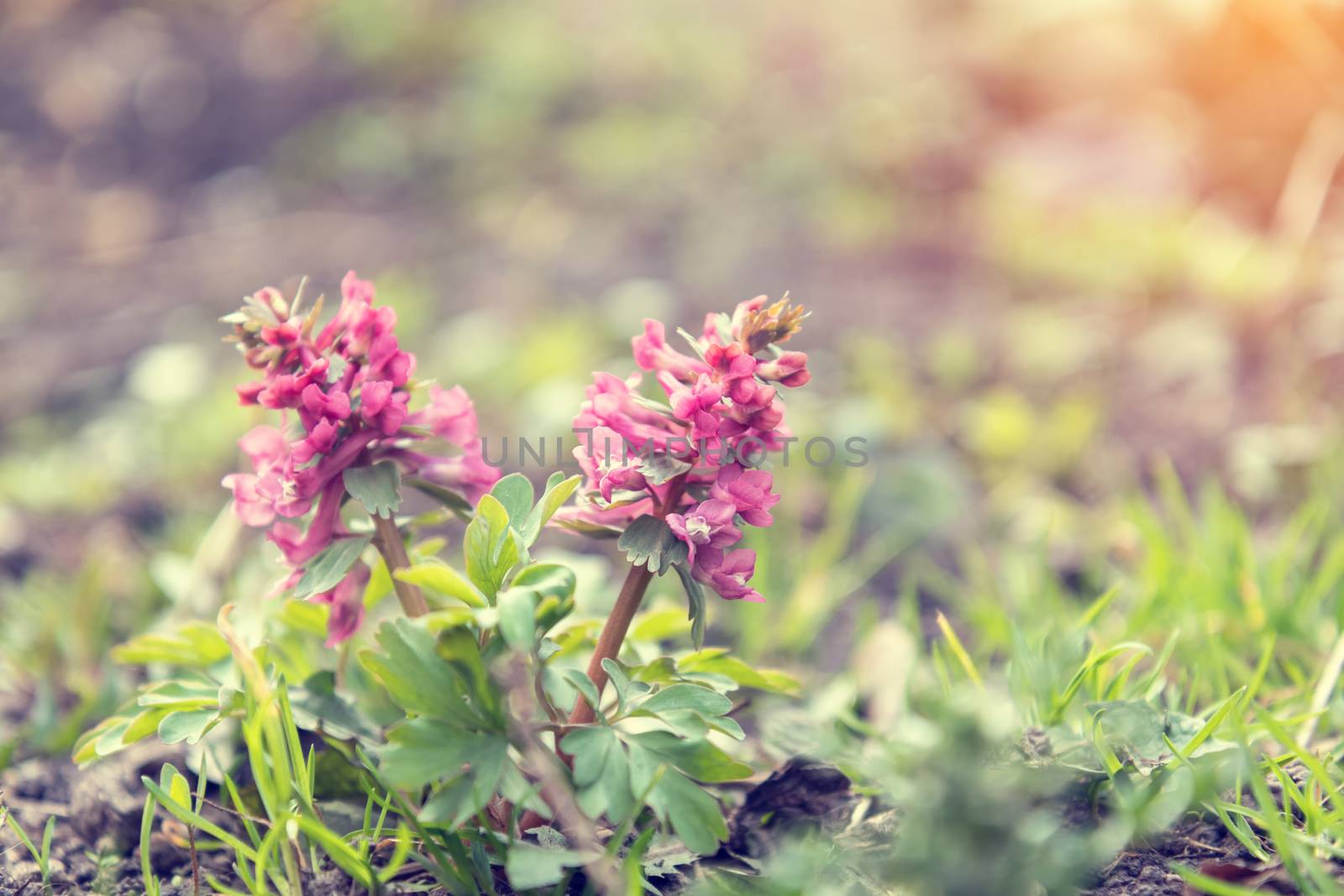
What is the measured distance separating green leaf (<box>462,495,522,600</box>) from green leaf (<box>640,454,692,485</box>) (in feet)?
0.66

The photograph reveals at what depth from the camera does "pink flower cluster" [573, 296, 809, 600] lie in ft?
4.20

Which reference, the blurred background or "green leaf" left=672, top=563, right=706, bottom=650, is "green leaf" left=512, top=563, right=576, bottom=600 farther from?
the blurred background

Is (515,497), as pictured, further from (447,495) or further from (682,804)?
(682,804)

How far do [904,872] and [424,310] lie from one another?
315 centimetres

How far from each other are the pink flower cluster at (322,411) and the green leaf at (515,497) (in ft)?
0.41

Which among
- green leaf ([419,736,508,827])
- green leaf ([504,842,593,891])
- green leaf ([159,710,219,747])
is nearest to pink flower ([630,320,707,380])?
green leaf ([419,736,508,827])

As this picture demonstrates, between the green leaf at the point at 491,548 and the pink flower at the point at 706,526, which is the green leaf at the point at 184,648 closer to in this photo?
the green leaf at the point at 491,548

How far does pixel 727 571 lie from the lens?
51.5 inches

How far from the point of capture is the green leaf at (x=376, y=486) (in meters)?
1.34

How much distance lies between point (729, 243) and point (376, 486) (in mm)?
3065

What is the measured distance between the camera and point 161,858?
1.60 m

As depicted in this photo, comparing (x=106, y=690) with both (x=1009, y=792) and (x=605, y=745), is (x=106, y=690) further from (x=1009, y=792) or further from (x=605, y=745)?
(x=1009, y=792)

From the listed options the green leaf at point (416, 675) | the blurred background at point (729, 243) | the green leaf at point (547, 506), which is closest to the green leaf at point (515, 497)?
the green leaf at point (547, 506)

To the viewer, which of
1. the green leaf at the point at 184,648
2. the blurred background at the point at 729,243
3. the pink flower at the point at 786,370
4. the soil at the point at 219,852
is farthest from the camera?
the blurred background at the point at 729,243
